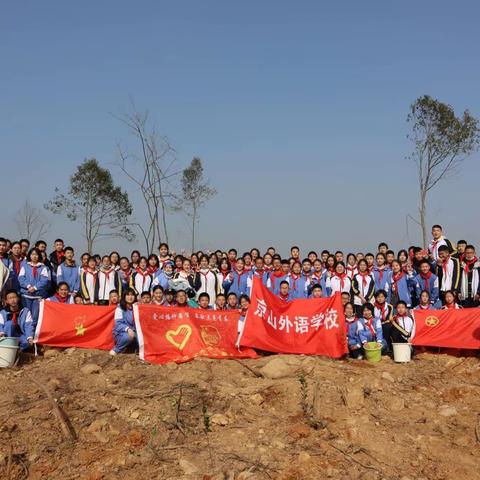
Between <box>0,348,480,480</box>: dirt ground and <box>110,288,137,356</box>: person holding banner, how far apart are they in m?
0.59

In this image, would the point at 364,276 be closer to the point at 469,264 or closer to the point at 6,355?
the point at 469,264

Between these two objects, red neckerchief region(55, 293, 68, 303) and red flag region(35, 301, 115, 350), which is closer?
red flag region(35, 301, 115, 350)

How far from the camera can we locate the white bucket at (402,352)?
9695 mm

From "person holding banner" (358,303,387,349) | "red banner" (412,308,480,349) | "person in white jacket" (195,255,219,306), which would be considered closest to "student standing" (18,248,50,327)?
"person in white jacket" (195,255,219,306)

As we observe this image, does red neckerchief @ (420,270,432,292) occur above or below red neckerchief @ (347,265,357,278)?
below

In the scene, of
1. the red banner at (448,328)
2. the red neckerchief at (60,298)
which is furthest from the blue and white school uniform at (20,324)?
the red banner at (448,328)

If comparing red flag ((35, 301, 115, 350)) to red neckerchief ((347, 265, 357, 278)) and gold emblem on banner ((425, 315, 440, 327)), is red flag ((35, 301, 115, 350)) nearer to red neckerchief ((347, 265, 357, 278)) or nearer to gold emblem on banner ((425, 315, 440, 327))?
red neckerchief ((347, 265, 357, 278))

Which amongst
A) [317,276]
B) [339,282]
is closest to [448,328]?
[339,282]

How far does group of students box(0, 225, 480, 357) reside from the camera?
Answer: 1007 cm

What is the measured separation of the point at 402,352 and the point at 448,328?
1127 millimetres

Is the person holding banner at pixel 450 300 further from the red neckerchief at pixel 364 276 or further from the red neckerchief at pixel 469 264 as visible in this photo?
the red neckerchief at pixel 364 276

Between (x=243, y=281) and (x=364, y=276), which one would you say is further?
(x=243, y=281)

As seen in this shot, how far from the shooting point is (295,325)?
10164 millimetres

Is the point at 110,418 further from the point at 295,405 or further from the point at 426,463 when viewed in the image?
the point at 426,463
